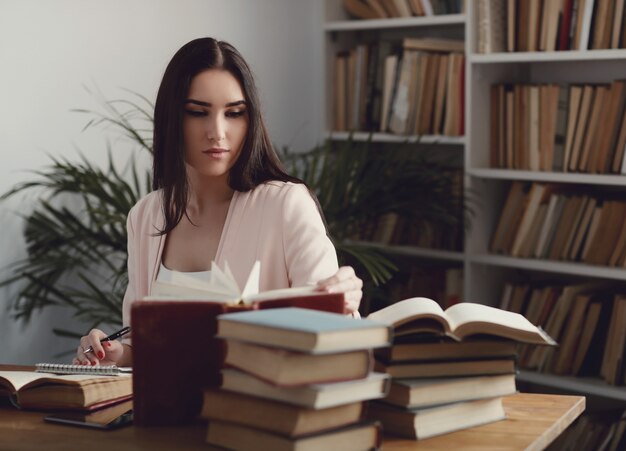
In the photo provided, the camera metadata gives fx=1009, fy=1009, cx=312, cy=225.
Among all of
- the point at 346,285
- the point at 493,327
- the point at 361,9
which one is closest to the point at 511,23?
the point at 361,9

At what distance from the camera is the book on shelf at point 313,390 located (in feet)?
4.13

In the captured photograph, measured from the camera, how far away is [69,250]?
317 centimetres

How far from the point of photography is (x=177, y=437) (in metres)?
1.43

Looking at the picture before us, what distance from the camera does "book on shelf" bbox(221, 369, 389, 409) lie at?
1260mm

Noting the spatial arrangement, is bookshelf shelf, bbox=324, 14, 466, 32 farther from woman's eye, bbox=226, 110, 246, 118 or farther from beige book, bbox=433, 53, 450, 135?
woman's eye, bbox=226, 110, 246, 118

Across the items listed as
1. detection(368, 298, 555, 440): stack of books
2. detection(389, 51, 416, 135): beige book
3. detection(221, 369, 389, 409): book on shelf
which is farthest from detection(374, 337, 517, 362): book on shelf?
detection(389, 51, 416, 135): beige book

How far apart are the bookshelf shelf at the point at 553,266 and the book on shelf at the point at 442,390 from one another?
5.97 ft

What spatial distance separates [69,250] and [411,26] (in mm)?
1627

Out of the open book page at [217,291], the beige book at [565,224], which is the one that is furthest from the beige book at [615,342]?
the open book page at [217,291]

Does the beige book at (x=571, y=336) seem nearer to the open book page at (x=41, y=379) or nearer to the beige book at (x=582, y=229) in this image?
the beige book at (x=582, y=229)

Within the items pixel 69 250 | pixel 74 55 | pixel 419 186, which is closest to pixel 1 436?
pixel 69 250

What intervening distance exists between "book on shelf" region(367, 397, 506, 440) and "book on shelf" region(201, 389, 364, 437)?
130 millimetres

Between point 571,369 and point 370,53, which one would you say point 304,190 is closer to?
point 571,369

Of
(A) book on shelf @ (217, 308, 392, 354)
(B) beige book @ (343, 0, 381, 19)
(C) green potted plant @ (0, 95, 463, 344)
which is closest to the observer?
(A) book on shelf @ (217, 308, 392, 354)
